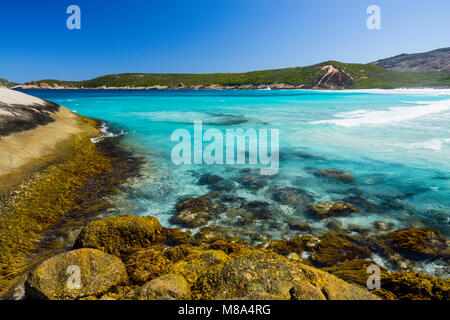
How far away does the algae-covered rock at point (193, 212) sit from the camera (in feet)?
21.3

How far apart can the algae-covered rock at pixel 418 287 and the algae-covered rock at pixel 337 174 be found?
5820 millimetres

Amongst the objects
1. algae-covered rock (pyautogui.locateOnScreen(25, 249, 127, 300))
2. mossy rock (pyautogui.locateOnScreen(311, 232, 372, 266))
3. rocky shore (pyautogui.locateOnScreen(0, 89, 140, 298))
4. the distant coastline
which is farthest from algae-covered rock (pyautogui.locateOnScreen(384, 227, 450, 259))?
the distant coastline

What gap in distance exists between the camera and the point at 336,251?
17.3 ft

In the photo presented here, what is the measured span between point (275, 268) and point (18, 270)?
471 cm

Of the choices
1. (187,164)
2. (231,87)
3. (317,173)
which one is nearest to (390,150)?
(317,173)

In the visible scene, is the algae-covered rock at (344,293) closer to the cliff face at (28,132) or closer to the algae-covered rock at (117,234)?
the algae-covered rock at (117,234)

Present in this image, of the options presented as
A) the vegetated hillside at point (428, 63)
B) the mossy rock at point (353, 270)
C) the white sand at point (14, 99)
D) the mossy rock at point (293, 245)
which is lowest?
the mossy rock at point (353, 270)

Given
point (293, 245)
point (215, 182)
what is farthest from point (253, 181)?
point (293, 245)

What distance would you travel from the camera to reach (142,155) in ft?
41.1

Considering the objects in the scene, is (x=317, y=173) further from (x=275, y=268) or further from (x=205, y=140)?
(x=205, y=140)

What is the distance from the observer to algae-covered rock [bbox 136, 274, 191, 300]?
304 centimetres

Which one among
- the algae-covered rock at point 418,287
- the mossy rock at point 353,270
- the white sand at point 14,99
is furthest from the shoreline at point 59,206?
the algae-covered rock at point 418,287

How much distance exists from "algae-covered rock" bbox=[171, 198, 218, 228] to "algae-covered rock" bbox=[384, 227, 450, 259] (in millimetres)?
4525

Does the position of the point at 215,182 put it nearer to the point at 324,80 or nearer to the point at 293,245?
the point at 293,245
